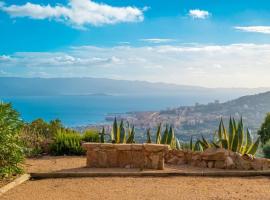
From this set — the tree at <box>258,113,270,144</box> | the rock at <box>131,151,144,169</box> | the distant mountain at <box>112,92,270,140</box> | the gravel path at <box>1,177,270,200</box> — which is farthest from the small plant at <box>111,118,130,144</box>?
the distant mountain at <box>112,92,270,140</box>

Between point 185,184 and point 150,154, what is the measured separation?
181 cm

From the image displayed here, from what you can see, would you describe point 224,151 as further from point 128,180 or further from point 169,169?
point 128,180

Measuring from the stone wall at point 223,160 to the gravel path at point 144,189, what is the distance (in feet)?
3.24

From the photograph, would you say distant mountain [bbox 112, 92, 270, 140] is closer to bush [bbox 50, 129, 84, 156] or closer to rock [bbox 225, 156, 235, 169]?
bush [bbox 50, 129, 84, 156]

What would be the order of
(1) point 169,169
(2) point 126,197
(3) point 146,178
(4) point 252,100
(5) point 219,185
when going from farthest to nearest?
(4) point 252,100, (1) point 169,169, (3) point 146,178, (5) point 219,185, (2) point 126,197

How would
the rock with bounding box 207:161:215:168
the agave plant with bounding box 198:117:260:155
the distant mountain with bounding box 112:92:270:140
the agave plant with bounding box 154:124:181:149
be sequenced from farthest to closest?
the distant mountain with bounding box 112:92:270:140, the agave plant with bounding box 154:124:181:149, the agave plant with bounding box 198:117:260:155, the rock with bounding box 207:161:215:168

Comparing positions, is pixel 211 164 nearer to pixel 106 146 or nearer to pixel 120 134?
pixel 106 146

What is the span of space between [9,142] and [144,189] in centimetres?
263

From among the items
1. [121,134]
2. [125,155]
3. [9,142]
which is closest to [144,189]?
[125,155]

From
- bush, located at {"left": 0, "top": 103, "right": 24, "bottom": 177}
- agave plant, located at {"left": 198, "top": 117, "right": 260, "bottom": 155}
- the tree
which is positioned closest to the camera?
bush, located at {"left": 0, "top": 103, "right": 24, "bottom": 177}

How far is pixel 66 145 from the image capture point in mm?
12734

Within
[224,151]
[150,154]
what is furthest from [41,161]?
[224,151]

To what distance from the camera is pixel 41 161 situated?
11625 millimetres

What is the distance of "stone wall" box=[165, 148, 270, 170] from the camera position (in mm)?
10195
